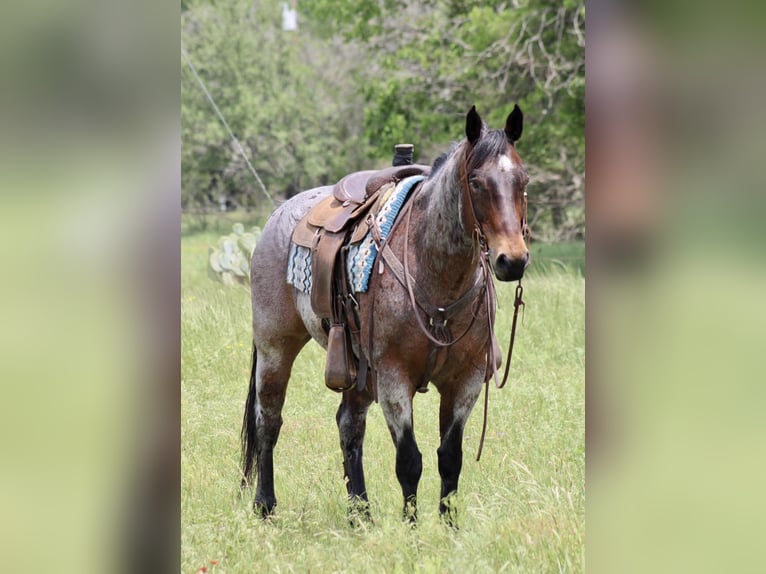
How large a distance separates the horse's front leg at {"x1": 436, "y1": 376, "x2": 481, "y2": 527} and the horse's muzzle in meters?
1.03

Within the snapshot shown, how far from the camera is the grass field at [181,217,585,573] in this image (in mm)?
3625

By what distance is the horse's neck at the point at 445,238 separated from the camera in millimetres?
3811

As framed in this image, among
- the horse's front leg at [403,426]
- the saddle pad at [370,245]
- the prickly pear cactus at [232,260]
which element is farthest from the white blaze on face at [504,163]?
the prickly pear cactus at [232,260]

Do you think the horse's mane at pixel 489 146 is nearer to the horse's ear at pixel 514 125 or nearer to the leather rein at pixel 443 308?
the horse's ear at pixel 514 125

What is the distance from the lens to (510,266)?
3.28 meters

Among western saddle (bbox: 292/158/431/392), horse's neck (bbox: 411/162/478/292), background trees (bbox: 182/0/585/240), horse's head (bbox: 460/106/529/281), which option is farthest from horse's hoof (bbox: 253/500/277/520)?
background trees (bbox: 182/0/585/240)

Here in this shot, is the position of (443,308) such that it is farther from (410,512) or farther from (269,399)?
(269,399)

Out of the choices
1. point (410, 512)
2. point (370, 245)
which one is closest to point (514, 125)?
point (370, 245)

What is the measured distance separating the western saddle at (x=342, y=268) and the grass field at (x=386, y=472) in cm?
75

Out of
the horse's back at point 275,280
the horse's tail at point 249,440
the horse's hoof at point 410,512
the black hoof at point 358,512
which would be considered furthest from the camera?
the horse's tail at point 249,440

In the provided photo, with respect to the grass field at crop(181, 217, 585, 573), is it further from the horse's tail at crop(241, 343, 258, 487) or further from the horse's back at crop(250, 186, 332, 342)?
the horse's back at crop(250, 186, 332, 342)

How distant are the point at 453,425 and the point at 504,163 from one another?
139cm
